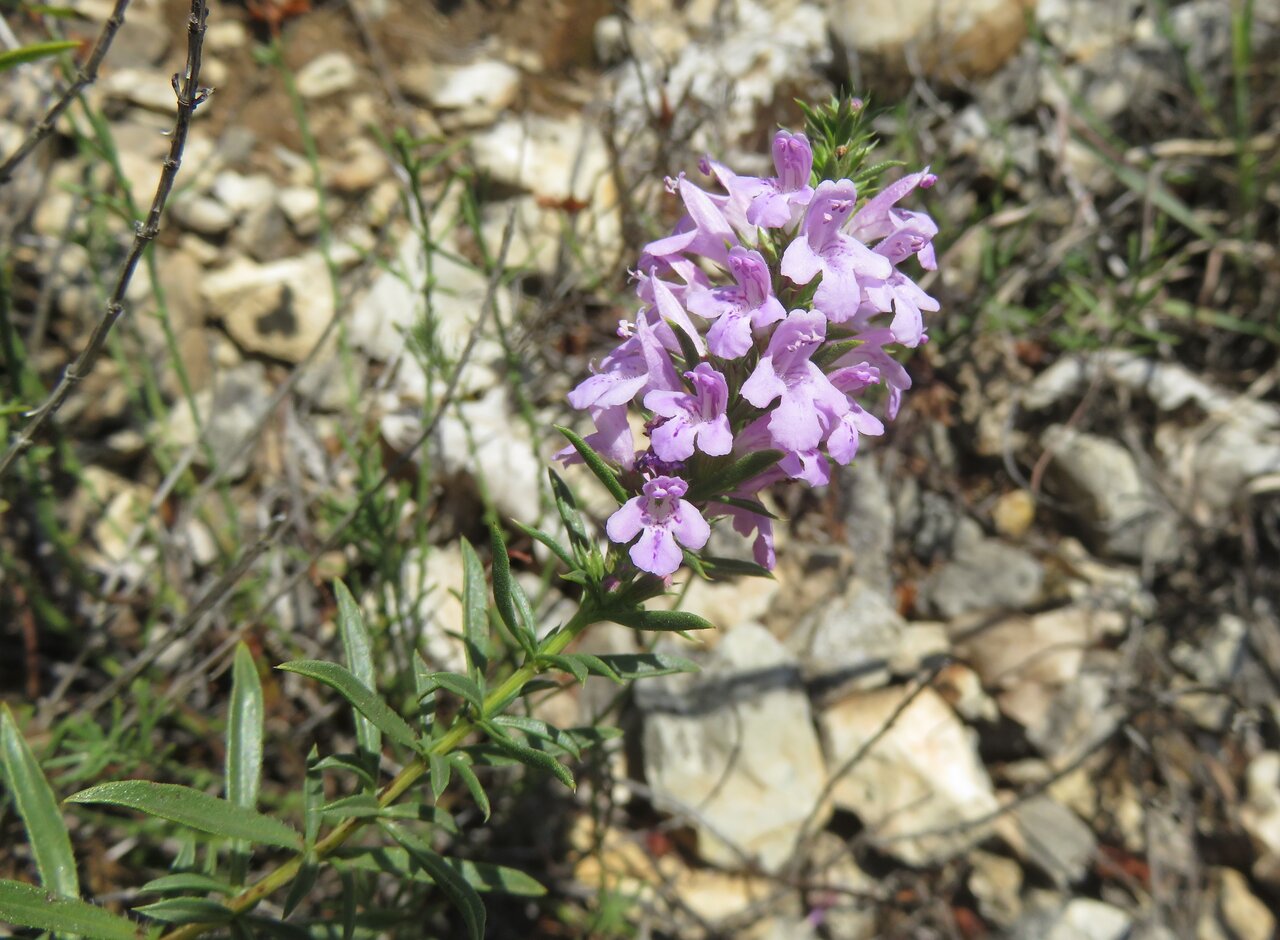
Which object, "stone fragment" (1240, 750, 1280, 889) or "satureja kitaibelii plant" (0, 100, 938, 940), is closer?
"satureja kitaibelii plant" (0, 100, 938, 940)

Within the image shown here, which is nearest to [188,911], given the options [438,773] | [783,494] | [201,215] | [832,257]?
[438,773]

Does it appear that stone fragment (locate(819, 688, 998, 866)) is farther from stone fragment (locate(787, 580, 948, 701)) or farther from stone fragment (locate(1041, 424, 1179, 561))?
stone fragment (locate(1041, 424, 1179, 561))

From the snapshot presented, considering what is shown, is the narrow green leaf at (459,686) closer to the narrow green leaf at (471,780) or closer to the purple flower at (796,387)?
the narrow green leaf at (471,780)

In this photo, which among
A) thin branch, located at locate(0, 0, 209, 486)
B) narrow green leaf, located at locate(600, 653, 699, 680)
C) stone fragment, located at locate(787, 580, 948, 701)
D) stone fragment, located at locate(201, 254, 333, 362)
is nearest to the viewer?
thin branch, located at locate(0, 0, 209, 486)

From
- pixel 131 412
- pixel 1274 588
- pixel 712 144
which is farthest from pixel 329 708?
pixel 1274 588

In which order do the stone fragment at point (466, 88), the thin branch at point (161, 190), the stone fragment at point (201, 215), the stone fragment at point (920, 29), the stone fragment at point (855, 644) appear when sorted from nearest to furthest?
the thin branch at point (161, 190), the stone fragment at point (855, 644), the stone fragment at point (201, 215), the stone fragment at point (920, 29), the stone fragment at point (466, 88)

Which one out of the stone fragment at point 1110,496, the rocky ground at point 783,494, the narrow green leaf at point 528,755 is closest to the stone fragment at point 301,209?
the rocky ground at point 783,494

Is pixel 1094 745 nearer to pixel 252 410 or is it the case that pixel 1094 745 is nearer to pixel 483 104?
pixel 252 410

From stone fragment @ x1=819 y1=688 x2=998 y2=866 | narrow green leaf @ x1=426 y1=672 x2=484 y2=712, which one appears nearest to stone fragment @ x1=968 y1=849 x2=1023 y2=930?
stone fragment @ x1=819 y1=688 x2=998 y2=866
